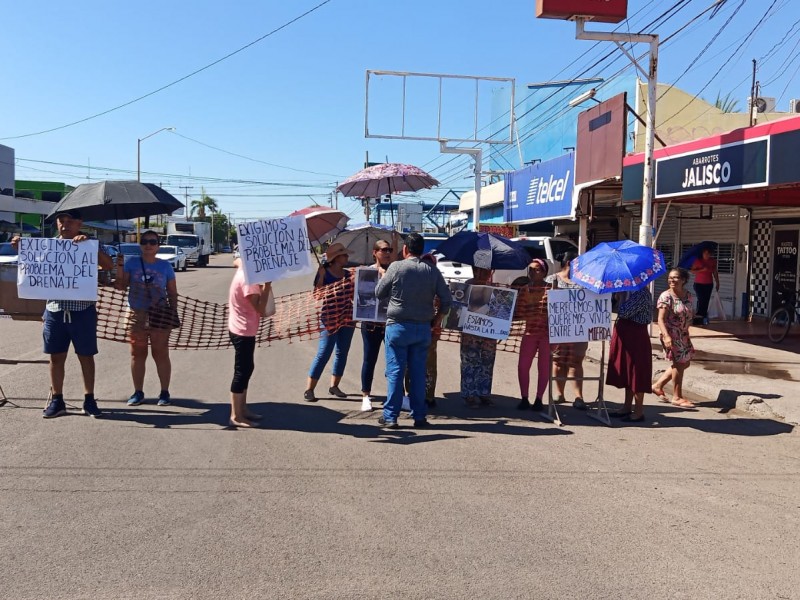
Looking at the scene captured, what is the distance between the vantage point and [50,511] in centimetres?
495

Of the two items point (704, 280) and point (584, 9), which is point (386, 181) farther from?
point (704, 280)

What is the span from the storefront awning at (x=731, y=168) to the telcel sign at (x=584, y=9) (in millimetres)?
2640

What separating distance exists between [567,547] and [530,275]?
176 inches

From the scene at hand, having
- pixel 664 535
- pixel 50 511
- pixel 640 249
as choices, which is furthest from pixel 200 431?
pixel 640 249

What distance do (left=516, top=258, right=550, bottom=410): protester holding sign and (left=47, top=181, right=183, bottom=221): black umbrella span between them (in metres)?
3.94

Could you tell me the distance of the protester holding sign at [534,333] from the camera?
27.5 feet

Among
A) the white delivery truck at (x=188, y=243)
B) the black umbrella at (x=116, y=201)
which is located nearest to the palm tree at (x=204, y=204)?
the white delivery truck at (x=188, y=243)

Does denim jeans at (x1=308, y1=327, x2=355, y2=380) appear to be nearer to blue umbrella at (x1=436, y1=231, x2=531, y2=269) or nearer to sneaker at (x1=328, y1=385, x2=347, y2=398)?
sneaker at (x1=328, y1=385, x2=347, y2=398)

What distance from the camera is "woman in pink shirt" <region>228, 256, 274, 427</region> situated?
7102mm

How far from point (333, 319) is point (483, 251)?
5.98 feet

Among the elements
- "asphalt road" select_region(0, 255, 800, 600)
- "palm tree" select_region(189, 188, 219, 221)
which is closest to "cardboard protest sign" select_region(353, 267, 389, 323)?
"asphalt road" select_region(0, 255, 800, 600)

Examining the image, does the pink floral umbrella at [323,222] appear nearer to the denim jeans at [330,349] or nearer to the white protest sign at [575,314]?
the denim jeans at [330,349]

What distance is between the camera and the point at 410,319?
7262 millimetres

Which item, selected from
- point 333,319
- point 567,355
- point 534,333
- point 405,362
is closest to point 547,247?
point 567,355
